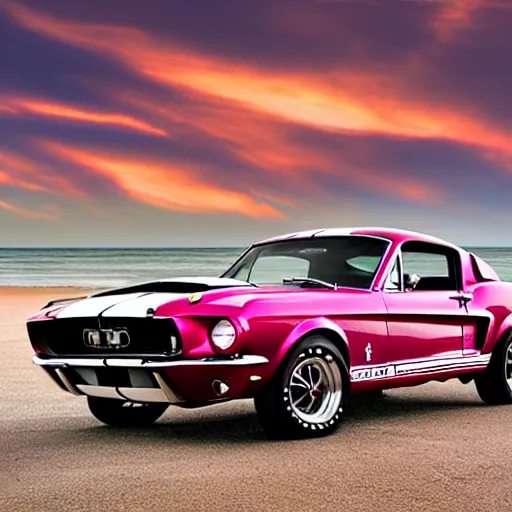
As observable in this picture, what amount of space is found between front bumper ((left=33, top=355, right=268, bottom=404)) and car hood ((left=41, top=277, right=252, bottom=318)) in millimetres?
348

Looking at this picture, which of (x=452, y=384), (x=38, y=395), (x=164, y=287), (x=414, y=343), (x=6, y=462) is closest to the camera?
(x=6, y=462)

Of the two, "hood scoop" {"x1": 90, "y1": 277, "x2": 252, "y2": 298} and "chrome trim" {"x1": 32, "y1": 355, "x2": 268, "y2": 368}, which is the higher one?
"hood scoop" {"x1": 90, "y1": 277, "x2": 252, "y2": 298}

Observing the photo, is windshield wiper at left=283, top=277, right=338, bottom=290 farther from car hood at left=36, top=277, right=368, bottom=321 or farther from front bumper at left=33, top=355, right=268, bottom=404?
front bumper at left=33, top=355, right=268, bottom=404

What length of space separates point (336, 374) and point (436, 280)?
7.04ft

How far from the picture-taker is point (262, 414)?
24.5 feet

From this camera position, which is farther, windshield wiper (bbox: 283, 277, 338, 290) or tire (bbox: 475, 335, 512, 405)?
tire (bbox: 475, 335, 512, 405)

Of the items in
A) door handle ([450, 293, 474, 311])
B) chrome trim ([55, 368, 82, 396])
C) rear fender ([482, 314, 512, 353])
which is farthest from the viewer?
rear fender ([482, 314, 512, 353])

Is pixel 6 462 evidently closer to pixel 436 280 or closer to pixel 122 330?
pixel 122 330

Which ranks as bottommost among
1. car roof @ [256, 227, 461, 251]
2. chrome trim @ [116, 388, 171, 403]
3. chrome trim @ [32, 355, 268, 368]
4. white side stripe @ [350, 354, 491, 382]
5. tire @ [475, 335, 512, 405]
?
tire @ [475, 335, 512, 405]

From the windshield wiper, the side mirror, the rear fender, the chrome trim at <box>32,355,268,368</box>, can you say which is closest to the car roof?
the side mirror

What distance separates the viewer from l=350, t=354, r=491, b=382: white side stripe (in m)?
8.00

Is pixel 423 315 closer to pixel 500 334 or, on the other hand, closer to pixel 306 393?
pixel 500 334

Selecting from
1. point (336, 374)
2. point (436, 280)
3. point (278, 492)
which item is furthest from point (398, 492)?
point (436, 280)

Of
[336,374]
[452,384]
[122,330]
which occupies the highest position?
[122,330]
